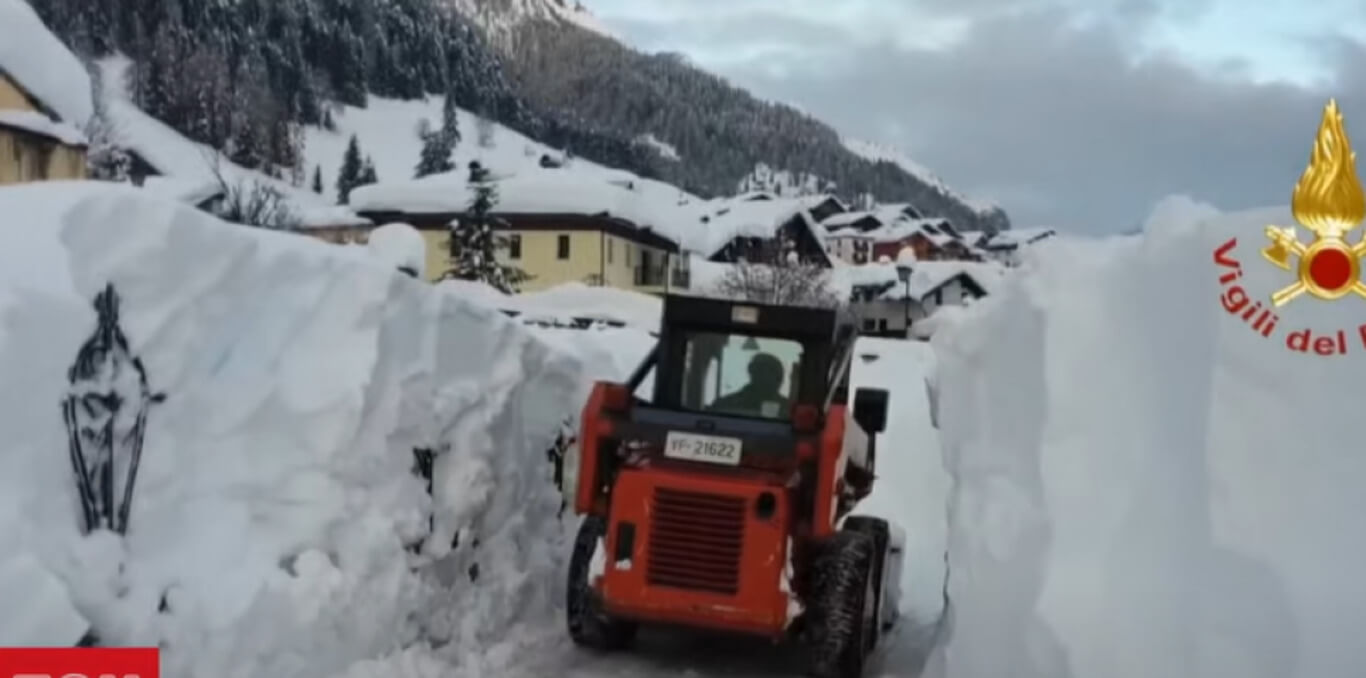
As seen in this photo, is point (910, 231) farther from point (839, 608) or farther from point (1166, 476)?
point (1166, 476)

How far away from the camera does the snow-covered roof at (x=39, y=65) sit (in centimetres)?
3881

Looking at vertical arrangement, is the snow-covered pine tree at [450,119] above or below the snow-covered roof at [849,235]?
above

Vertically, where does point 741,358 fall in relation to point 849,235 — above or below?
below

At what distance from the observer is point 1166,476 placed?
704 cm

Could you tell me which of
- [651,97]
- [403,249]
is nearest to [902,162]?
[651,97]

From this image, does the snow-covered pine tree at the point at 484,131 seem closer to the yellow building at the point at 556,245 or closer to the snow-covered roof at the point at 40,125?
the yellow building at the point at 556,245

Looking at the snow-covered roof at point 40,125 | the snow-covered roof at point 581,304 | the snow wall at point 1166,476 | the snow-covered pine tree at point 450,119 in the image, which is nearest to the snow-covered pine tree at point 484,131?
the snow-covered pine tree at point 450,119

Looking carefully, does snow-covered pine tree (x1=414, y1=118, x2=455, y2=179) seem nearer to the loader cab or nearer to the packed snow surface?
the packed snow surface

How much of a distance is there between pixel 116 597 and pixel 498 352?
Result: 14.4 ft

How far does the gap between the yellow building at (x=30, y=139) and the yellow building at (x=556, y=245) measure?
83.6ft

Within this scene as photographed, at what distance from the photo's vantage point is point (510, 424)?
10.3m

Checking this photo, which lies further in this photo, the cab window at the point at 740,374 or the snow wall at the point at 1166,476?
the cab window at the point at 740,374

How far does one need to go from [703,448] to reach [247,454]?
289cm

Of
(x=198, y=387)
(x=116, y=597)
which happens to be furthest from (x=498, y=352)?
(x=116, y=597)
